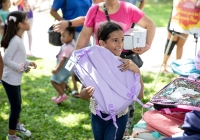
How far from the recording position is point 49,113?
4730 mm

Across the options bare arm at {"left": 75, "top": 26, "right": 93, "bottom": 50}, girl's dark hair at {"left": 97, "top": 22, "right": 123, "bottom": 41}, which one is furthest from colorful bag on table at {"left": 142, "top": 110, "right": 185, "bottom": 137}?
bare arm at {"left": 75, "top": 26, "right": 93, "bottom": 50}

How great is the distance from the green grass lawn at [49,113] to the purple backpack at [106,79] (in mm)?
1534

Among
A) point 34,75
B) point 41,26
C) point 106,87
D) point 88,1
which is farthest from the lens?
point 41,26

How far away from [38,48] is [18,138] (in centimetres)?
439

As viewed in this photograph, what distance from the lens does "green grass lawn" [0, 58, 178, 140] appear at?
4164 mm

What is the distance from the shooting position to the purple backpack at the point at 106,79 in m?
2.61

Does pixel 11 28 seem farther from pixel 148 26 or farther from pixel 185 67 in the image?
pixel 185 67

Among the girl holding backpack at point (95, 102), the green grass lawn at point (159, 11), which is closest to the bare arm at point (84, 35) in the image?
the girl holding backpack at point (95, 102)

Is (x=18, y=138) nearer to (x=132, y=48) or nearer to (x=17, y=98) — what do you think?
(x=17, y=98)

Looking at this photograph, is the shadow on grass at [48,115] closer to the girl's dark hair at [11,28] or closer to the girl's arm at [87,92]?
the girl's dark hair at [11,28]

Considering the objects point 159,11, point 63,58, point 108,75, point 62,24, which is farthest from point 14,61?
point 159,11

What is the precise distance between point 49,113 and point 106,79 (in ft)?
7.55

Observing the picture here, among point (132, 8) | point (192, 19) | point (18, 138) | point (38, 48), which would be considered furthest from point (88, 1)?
point (38, 48)

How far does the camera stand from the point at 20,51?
146 inches
